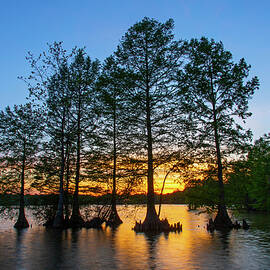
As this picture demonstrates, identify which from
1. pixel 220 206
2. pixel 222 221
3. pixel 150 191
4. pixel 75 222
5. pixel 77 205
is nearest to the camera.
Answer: pixel 150 191

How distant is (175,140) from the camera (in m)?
24.4

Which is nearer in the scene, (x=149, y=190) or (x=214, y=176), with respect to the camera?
(x=149, y=190)

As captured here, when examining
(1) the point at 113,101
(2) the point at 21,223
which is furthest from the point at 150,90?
(2) the point at 21,223

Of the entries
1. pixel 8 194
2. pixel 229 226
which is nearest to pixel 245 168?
pixel 229 226

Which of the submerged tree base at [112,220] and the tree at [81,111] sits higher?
the tree at [81,111]

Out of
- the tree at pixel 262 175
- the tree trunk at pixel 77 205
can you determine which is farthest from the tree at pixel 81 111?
the tree at pixel 262 175

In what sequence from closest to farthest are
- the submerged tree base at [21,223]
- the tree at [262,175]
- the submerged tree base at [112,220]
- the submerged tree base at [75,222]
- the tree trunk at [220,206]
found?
the tree trunk at [220,206]
the submerged tree base at [75,222]
the submerged tree base at [112,220]
the submerged tree base at [21,223]
the tree at [262,175]

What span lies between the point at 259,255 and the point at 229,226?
44.2 feet

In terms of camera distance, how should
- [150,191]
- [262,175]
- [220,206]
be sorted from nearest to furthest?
Answer: [150,191] < [220,206] < [262,175]

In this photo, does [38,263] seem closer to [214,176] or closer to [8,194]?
[214,176]

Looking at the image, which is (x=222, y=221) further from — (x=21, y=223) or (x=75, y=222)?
(x=21, y=223)

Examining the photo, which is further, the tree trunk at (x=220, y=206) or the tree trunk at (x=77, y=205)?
the tree trunk at (x=77, y=205)

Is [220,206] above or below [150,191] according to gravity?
below

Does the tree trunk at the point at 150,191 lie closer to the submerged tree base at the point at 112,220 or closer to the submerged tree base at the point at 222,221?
the submerged tree base at the point at 222,221
